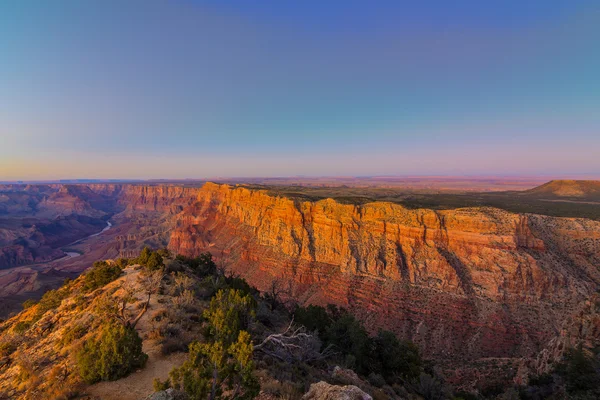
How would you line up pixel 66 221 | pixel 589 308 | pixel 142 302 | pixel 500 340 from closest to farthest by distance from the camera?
pixel 142 302, pixel 589 308, pixel 500 340, pixel 66 221

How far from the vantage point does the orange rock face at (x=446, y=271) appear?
30547 millimetres

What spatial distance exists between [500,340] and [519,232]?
1536 cm

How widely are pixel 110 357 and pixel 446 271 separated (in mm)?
39810

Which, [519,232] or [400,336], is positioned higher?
[519,232]

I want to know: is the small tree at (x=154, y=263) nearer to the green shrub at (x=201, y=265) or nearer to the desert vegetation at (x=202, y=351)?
the desert vegetation at (x=202, y=351)

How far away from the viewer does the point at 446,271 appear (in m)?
37.6

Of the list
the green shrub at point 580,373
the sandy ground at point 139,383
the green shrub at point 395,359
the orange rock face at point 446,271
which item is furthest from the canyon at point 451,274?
the sandy ground at point 139,383

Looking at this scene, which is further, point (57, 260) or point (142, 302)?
point (57, 260)

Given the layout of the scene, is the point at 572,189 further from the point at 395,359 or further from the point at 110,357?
the point at 110,357

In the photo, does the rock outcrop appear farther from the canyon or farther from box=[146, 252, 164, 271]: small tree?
box=[146, 252, 164, 271]: small tree

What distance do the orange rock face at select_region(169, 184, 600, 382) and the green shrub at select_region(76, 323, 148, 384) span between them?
100 ft

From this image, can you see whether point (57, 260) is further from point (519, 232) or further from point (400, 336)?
point (519, 232)

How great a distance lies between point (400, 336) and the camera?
32.3m

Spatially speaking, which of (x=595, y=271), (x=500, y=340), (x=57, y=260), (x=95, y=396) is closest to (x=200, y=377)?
(x=95, y=396)
